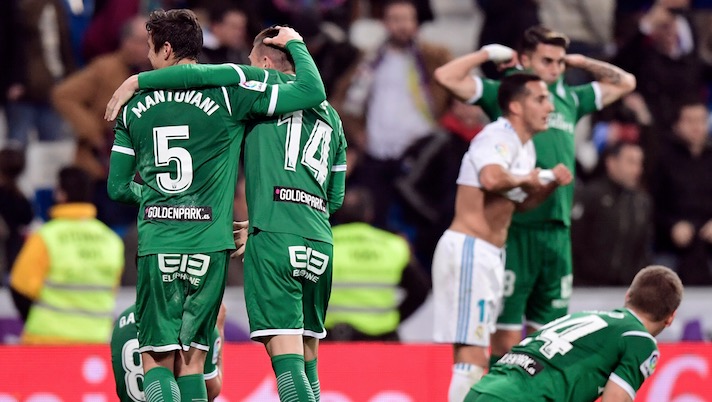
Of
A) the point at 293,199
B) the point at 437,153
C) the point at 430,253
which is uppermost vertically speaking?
the point at 293,199

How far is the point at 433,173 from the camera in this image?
14148mm

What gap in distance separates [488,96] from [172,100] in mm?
3176

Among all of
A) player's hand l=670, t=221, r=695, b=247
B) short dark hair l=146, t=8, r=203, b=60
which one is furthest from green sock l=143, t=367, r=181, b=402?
player's hand l=670, t=221, r=695, b=247

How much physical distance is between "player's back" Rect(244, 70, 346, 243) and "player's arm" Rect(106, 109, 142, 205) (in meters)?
0.65

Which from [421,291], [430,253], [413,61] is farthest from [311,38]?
[421,291]

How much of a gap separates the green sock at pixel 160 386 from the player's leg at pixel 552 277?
11.3 ft

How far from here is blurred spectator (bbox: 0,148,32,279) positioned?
13.5 m

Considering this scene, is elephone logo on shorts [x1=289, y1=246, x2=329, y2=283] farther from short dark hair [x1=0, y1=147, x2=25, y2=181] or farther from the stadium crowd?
short dark hair [x1=0, y1=147, x2=25, y2=181]

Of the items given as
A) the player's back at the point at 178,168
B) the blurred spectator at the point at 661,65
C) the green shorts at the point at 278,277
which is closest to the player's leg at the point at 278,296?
the green shorts at the point at 278,277

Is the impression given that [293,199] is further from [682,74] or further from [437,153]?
[682,74]

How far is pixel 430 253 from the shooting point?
1395 centimetres

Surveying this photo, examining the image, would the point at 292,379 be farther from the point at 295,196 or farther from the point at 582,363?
the point at 582,363

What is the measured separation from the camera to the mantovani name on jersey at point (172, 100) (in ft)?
25.4

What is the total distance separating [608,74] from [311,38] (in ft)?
14.9
